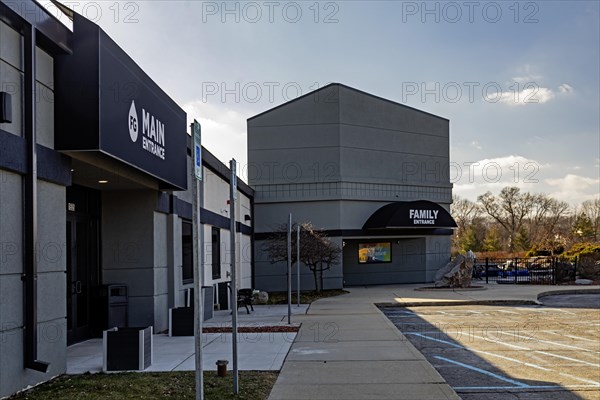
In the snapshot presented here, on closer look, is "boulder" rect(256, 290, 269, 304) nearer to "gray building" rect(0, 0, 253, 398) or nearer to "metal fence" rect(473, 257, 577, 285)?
"gray building" rect(0, 0, 253, 398)

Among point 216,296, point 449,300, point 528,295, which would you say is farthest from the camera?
point 528,295

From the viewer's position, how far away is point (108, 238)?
13.6 meters

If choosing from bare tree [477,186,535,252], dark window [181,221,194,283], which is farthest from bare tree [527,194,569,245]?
dark window [181,221,194,283]

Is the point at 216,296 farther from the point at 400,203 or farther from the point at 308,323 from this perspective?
the point at 400,203

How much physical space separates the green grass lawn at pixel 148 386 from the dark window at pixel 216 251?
1104 cm

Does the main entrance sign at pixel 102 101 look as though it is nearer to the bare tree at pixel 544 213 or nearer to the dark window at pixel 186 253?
the dark window at pixel 186 253

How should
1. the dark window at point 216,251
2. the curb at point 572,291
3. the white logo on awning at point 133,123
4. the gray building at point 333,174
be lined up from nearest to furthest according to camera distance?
the white logo on awning at point 133,123 → the dark window at point 216,251 → the curb at point 572,291 → the gray building at point 333,174

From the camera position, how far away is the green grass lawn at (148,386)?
7586 mm

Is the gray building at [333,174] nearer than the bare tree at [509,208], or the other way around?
the gray building at [333,174]

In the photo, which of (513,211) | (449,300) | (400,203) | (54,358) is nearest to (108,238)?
(54,358)

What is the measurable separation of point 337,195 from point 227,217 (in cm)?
855

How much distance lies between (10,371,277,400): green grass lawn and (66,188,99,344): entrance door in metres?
3.47

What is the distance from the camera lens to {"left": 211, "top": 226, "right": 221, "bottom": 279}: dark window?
66.2 ft

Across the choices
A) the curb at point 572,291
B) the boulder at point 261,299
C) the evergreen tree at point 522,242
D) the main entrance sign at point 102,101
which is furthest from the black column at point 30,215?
the evergreen tree at point 522,242
